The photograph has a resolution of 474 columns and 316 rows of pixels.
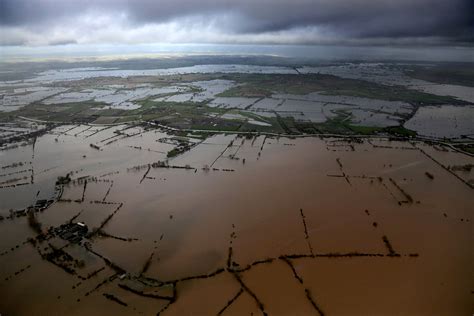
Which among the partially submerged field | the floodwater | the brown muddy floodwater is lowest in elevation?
the brown muddy floodwater

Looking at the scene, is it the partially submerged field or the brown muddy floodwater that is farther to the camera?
the partially submerged field

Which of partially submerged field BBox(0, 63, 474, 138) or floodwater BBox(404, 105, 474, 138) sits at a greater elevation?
partially submerged field BBox(0, 63, 474, 138)

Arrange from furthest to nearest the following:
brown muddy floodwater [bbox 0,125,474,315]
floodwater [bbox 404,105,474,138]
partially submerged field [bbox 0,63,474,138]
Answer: partially submerged field [bbox 0,63,474,138], floodwater [bbox 404,105,474,138], brown muddy floodwater [bbox 0,125,474,315]

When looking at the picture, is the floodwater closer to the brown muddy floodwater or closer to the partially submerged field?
the partially submerged field

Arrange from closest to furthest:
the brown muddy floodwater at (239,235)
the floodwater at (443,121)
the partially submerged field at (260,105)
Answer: the brown muddy floodwater at (239,235) → the floodwater at (443,121) → the partially submerged field at (260,105)

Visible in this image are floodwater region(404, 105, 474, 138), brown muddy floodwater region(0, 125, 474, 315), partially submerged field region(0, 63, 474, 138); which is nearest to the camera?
brown muddy floodwater region(0, 125, 474, 315)

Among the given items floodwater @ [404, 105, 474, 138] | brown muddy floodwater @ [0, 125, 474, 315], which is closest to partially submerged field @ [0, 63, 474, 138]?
floodwater @ [404, 105, 474, 138]

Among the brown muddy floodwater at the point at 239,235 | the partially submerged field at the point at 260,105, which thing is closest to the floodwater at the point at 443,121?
the partially submerged field at the point at 260,105

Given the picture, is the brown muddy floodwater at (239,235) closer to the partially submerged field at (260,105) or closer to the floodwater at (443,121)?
the floodwater at (443,121)

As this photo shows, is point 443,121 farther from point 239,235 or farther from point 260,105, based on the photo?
point 239,235

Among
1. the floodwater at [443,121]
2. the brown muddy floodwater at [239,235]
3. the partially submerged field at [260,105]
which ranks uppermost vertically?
the partially submerged field at [260,105]

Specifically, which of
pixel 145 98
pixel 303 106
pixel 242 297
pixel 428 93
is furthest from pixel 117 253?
pixel 428 93
